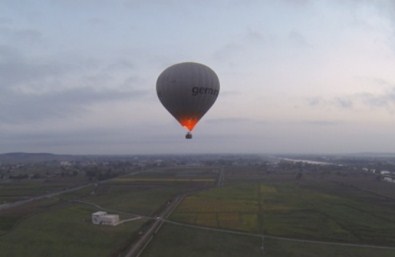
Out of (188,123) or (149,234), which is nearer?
(188,123)

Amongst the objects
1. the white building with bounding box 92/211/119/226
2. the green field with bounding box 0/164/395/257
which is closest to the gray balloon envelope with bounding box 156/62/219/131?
the green field with bounding box 0/164/395/257

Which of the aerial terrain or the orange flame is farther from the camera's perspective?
the aerial terrain

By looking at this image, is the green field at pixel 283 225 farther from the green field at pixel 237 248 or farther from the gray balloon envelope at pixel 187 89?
the gray balloon envelope at pixel 187 89

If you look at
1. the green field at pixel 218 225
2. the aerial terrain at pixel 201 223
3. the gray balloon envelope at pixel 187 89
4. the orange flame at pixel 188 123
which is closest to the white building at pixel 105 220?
the aerial terrain at pixel 201 223

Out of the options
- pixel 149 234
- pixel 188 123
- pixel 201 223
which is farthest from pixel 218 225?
pixel 188 123

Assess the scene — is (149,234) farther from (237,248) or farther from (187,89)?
(187,89)

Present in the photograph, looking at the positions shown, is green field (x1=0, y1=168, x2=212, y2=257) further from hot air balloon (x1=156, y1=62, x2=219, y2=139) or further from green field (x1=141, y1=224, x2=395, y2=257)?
hot air balloon (x1=156, y1=62, x2=219, y2=139)

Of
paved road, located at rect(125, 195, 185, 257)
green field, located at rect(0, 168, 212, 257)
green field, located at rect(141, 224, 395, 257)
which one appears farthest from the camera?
green field, located at rect(0, 168, 212, 257)
